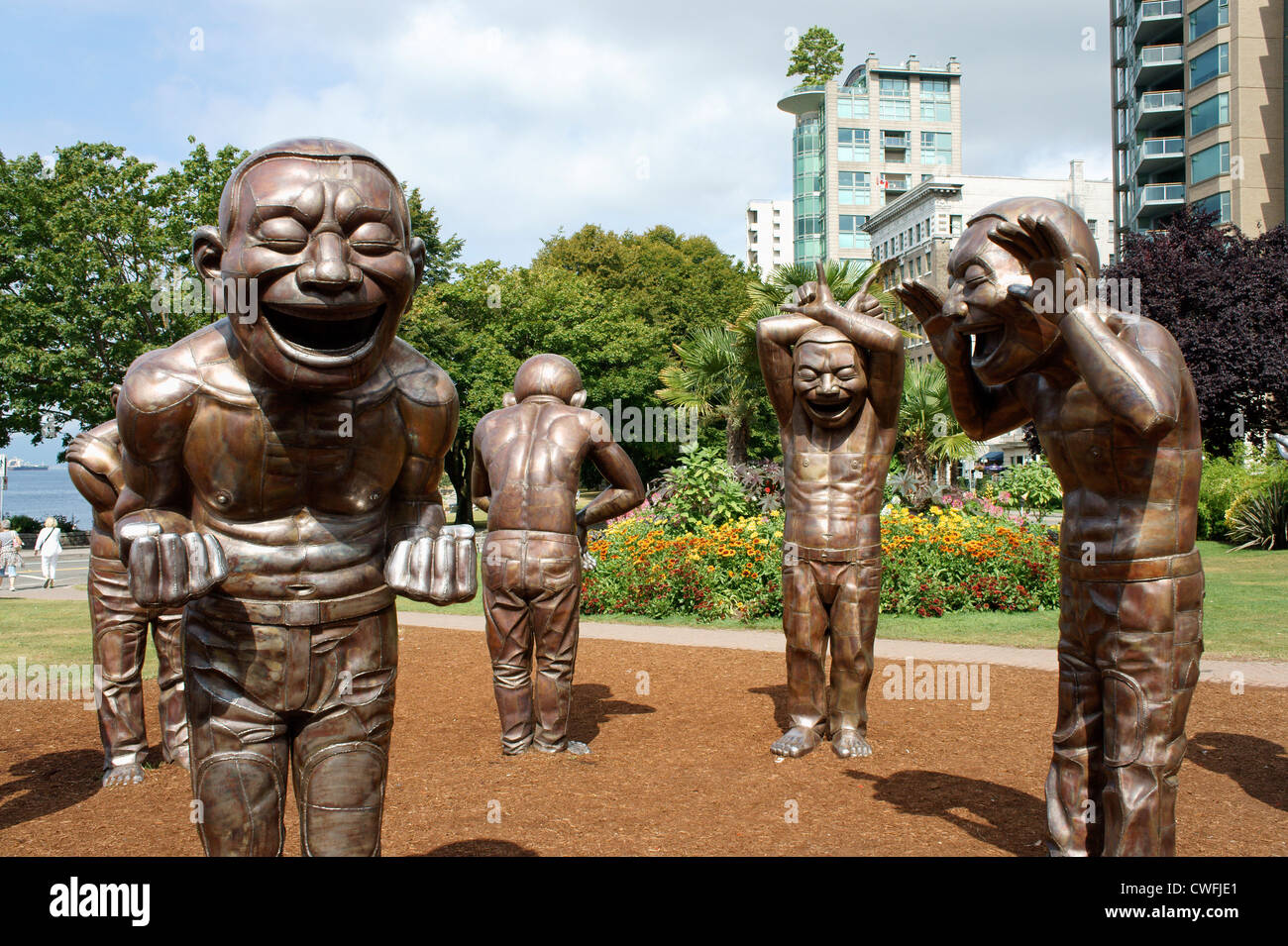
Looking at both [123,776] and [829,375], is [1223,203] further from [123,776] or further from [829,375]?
[123,776]

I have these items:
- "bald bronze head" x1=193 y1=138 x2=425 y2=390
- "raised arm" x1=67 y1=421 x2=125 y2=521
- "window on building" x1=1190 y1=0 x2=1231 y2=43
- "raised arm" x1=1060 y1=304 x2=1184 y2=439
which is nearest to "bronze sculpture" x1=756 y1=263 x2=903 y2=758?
"raised arm" x1=1060 y1=304 x2=1184 y2=439

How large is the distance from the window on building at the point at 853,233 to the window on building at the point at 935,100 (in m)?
8.42

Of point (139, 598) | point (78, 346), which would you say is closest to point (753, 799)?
point (139, 598)

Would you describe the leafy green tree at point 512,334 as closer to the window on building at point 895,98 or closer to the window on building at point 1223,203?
the window on building at point 1223,203

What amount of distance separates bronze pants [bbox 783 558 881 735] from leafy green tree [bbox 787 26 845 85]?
2589 inches

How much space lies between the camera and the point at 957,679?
8.34 m

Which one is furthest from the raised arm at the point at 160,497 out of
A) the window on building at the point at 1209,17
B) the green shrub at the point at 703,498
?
the window on building at the point at 1209,17

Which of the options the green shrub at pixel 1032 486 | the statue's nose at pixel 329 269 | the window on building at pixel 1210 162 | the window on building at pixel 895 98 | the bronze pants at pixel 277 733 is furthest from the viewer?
the window on building at pixel 895 98

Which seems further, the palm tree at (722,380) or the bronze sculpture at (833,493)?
the palm tree at (722,380)

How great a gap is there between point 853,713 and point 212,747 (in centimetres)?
412

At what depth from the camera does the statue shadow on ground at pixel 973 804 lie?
15.7ft

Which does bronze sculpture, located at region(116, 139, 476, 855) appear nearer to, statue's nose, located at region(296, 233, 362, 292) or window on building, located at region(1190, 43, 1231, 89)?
statue's nose, located at region(296, 233, 362, 292)

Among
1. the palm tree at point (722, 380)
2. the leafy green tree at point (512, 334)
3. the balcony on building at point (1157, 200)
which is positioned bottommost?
the palm tree at point (722, 380)

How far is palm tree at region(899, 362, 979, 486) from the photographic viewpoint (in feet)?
52.1
